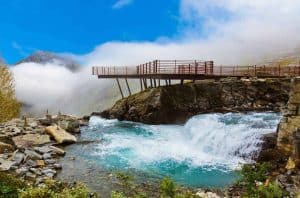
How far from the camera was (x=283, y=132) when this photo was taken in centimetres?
2133

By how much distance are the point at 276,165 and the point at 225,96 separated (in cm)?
2256

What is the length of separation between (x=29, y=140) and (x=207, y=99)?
1991cm

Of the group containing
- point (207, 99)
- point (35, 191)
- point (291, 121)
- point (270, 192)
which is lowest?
point (35, 191)

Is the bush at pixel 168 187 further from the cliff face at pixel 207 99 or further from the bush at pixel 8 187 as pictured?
the cliff face at pixel 207 99

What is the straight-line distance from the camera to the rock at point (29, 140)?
1137 inches

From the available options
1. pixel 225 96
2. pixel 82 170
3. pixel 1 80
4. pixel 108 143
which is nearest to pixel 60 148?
pixel 108 143

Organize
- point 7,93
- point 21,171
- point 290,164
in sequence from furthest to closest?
point 7,93
point 21,171
point 290,164

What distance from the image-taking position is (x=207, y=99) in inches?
1667

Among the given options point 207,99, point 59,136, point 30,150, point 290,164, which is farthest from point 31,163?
point 207,99

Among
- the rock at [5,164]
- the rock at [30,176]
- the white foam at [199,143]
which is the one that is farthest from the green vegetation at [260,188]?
the rock at [5,164]

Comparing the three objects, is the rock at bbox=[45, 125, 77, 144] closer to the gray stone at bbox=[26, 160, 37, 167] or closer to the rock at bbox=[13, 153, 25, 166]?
the rock at bbox=[13, 153, 25, 166]

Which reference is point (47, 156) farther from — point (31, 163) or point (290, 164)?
point (290, 164)

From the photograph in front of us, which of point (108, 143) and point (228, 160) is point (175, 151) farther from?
point (108, 143)

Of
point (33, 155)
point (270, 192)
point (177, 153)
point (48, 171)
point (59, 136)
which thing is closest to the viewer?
point (270, 192)
